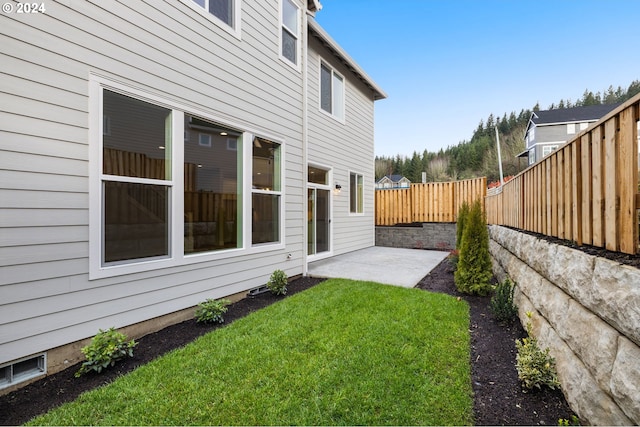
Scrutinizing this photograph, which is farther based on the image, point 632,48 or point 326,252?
point 632,48

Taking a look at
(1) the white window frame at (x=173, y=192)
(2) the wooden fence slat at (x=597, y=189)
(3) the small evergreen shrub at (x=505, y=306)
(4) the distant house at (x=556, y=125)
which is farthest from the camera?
(4) the distant house at (x=556, y=125)

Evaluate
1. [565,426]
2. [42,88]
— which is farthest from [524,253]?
[42,88]

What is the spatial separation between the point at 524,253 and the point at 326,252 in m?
4.77

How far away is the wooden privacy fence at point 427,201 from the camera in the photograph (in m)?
10.2

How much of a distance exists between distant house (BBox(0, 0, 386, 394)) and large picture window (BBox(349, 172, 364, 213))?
132 inches

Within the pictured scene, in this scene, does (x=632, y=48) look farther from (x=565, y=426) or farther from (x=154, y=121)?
(x=154, y=121)

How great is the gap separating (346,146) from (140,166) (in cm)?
632

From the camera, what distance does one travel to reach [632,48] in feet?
37.9

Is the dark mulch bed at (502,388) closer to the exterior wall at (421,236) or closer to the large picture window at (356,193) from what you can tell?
the large picture window at (356,193)

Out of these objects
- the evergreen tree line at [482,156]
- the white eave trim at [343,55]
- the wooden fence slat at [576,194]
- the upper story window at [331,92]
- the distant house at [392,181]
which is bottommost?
the wooden fence slat at [576,194]

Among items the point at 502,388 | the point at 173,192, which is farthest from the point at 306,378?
the point at 173,192

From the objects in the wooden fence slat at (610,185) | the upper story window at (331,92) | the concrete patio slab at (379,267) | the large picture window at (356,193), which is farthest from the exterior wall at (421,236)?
the wooden fence slat at (610,185)

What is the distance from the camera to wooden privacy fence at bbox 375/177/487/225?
10156mm

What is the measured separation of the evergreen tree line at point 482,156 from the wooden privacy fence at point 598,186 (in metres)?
30.9
